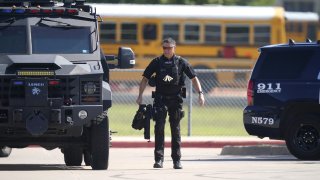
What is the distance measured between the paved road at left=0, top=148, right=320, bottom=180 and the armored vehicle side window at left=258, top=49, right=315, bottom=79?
1422 mm

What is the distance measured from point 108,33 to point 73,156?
23.0m

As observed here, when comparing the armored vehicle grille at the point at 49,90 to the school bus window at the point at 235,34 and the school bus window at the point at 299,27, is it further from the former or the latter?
the school bus window at the point at 299,27

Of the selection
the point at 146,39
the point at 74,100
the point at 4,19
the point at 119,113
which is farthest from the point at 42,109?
the point at 146,39

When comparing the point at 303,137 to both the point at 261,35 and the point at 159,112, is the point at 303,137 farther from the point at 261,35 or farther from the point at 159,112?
the point at 261,35

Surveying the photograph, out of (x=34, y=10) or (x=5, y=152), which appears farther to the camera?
(x=5, y=152)

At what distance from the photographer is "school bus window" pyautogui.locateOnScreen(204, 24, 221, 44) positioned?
135 ft

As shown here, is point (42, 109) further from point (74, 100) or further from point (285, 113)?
point (285, 113)

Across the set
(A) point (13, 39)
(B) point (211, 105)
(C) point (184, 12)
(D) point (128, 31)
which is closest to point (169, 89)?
(A) point (13, 39)

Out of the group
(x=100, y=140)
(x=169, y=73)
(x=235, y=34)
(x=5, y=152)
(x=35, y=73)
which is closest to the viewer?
(x=35, y=73)

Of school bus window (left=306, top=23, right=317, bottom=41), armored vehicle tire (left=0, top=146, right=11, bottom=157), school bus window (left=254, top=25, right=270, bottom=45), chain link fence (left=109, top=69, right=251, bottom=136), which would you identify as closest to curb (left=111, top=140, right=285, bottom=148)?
chain link fence (left=109, top=69, right=251, bottom=136)

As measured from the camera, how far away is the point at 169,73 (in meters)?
16.5

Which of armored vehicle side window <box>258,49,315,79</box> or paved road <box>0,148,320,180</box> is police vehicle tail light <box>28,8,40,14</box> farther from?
armored vehicle side window <box>258,49,315,79</box>

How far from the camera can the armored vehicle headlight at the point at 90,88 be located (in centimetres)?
1603

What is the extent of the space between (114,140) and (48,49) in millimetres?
7510
